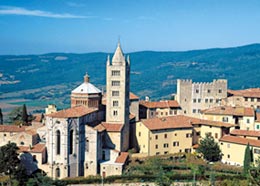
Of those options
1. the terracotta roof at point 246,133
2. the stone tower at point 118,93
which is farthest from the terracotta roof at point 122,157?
the terracotta roof at point 246,133

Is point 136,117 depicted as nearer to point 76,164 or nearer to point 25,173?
point 76,164

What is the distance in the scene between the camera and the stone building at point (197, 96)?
9131 cm

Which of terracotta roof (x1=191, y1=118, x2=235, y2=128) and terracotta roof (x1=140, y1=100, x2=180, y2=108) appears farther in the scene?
terracotta roof (x1=140, y1=100, x2=180, y2=108)

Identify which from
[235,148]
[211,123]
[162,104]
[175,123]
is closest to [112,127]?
[175,123]

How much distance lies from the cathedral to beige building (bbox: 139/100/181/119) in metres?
15.7

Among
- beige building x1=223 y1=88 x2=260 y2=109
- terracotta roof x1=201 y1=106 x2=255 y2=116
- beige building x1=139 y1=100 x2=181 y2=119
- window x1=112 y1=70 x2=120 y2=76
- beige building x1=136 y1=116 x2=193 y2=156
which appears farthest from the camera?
beige building x1=139 y1=100 x2=181 y2=119

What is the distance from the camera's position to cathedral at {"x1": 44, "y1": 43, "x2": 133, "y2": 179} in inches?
2564

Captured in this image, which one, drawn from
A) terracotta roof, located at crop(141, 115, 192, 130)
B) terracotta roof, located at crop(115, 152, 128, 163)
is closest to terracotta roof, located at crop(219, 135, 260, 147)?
terracotta roof, located at crop(141, 115, 192, 130)

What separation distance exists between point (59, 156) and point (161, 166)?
15.1m

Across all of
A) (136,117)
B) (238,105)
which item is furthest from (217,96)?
(136,117)

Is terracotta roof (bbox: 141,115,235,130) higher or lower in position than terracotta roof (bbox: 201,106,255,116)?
lower

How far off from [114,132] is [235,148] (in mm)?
19226

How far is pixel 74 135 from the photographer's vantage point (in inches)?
2566

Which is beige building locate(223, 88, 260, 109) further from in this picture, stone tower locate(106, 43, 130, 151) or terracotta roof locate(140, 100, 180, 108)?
stone tower locate(106, 43, 130, 151)
